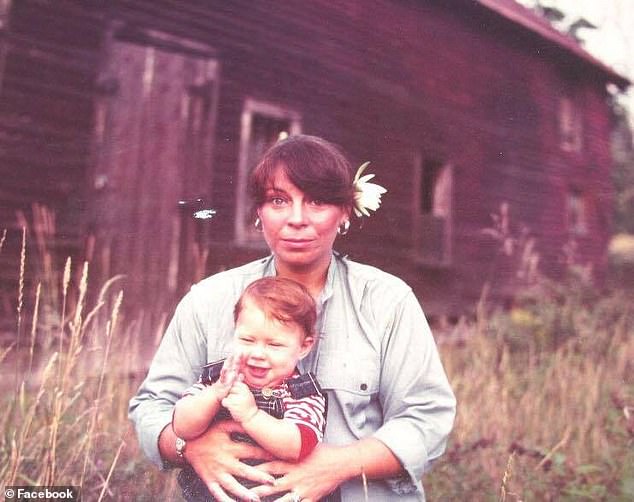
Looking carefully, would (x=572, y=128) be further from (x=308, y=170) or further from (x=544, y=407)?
(x=308, y=170)

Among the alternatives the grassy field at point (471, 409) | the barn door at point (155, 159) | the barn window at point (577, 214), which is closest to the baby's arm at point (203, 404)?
the grassy field at point (471, 409)

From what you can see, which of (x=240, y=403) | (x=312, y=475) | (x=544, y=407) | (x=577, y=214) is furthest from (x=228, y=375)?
(x=577, y=214)

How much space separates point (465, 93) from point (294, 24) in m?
2.01

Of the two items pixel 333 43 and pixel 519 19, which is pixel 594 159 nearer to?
pixel 519 19

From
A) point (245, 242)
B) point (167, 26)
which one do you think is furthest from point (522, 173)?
point (167, 26)

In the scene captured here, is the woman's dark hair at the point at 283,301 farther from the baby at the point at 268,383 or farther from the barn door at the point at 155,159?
the barn door at the point at 155,159

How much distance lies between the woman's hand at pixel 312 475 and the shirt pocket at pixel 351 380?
126 millimetres

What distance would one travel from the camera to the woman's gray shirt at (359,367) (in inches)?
67.4

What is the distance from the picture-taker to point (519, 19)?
7469mm

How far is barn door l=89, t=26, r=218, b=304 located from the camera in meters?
5.31

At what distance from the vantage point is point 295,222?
1.69 m

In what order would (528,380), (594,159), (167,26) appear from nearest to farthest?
(528,380)
(167,26)
(594,159)

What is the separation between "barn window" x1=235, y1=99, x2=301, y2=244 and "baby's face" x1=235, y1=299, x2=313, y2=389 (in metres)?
4.12

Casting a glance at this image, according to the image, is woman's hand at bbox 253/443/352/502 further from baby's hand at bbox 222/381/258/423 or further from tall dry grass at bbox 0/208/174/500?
tall dry grass at bbox 0/208/174/500
